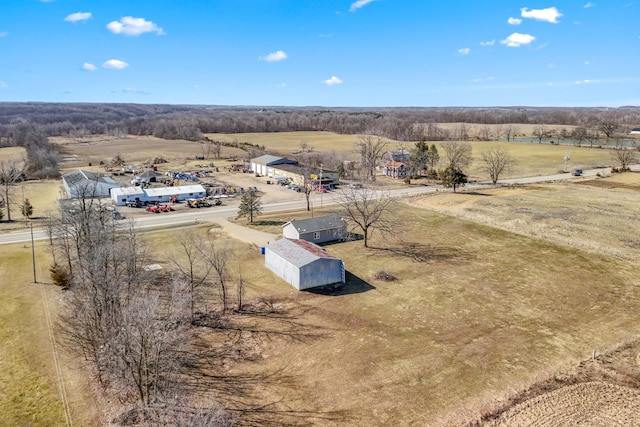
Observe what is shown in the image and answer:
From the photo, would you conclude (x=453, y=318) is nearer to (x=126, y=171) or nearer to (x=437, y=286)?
(x=437, y=286)

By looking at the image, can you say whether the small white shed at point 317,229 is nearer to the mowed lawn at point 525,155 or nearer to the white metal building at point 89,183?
the white metal building at point 89,183

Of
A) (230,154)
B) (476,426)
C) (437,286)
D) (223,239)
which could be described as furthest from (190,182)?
(476,426)

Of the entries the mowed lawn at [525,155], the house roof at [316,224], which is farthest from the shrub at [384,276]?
the mowed lawn at [525,155]

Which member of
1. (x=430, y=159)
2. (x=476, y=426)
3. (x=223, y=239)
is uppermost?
(x=430, y=159)

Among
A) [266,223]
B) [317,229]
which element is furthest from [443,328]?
[266,223]

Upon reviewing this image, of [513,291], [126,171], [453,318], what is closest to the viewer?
[453,318]

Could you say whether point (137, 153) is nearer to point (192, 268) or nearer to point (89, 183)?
point (89, 183)
